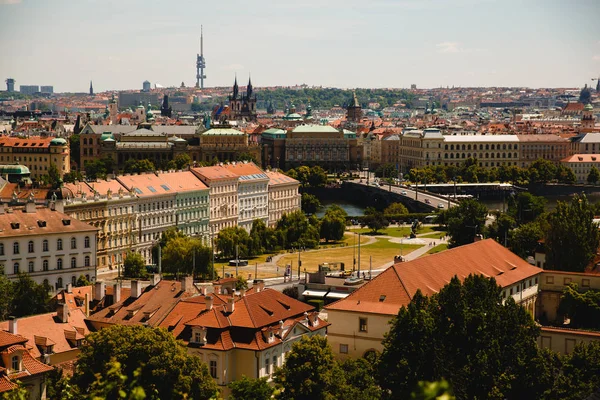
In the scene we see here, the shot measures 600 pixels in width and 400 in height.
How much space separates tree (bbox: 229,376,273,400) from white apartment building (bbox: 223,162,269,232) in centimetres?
7534

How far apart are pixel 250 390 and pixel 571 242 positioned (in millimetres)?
33716

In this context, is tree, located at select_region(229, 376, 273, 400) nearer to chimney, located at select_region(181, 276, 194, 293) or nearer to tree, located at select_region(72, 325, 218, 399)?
tree, located at select_region(72, 325, 218, 399)

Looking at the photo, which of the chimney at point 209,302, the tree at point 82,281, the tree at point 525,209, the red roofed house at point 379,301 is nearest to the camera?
the chimney at point 209,302

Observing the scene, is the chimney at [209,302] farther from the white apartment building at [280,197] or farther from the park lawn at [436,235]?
the white apartment building at [280,197]

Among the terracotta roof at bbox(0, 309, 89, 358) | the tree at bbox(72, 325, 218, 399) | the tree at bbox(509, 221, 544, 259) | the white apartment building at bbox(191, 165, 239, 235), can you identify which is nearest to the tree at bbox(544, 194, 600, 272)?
the tree at bbox(509, 221, 544, 259)

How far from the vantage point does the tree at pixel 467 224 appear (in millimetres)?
92500

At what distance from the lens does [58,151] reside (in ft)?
538

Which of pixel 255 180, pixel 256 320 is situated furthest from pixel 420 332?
pixel 255 180

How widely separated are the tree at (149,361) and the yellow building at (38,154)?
123 m

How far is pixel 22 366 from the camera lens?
4112 cm

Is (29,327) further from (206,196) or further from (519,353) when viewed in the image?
(206,196)

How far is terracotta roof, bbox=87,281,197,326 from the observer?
4975 centimetres

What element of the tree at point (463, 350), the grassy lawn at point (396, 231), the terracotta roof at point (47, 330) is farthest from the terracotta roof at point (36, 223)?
the grassy lawn at point (396, 231)

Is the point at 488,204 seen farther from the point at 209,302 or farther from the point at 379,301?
the point at 209,302
